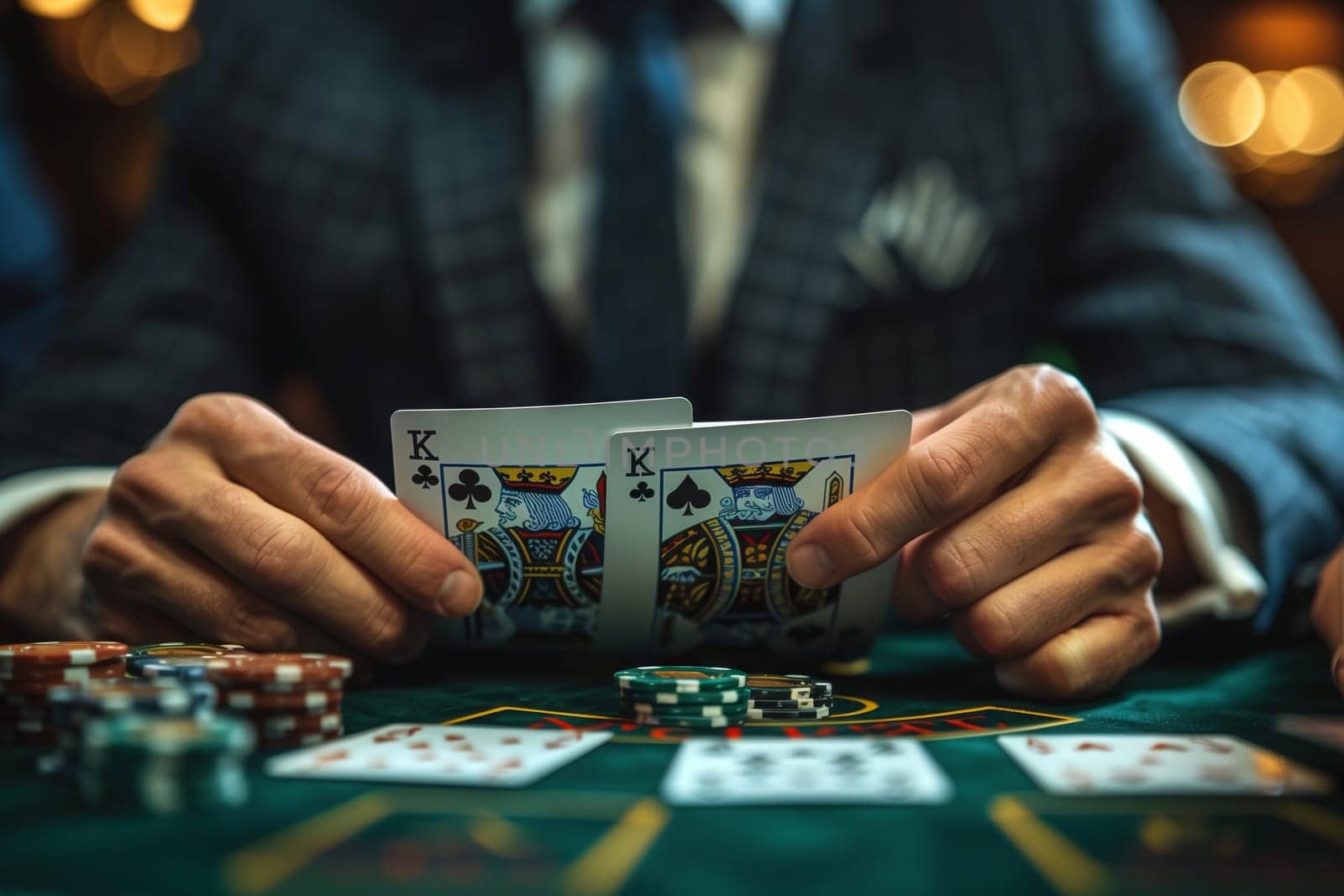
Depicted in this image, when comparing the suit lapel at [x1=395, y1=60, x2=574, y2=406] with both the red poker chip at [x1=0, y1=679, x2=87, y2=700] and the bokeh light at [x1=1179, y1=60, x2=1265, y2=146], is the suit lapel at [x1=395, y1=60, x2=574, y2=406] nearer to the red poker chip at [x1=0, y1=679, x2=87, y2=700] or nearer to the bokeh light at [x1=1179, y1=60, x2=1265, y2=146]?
the red poker chip at [x1=0, y1=679, x2=87, y2=700]

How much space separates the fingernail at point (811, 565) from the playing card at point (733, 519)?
0.07 meters

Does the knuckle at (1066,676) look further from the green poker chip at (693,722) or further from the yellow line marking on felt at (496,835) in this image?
the yellow line marking on felt at (496,835)

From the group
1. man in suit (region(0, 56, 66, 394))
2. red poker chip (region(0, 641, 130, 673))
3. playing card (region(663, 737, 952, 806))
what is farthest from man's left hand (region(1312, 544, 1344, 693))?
man in suit (region(0, 56, 66, 394))

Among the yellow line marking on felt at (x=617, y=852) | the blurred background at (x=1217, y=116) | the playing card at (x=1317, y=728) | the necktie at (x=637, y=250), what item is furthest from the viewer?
the blurred background at (x=1217, y=116)

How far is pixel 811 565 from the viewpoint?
4.68 feet

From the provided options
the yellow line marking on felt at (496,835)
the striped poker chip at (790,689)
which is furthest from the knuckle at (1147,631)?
the yellow line marking on felt at (496,835)

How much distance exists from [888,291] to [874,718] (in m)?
1.65

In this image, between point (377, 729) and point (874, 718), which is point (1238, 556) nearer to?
point (874, 718)

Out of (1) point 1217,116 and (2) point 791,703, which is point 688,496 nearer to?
(2) point 791,703

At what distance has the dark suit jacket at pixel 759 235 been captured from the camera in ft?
8.52

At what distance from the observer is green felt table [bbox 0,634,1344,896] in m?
0.73

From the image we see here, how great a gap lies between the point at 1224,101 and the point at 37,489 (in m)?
9.51

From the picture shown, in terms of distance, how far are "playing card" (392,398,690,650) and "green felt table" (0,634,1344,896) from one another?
0.46 meters

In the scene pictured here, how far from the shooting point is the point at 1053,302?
9.51ft
